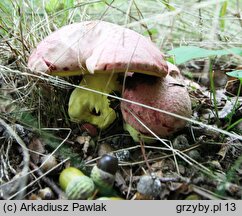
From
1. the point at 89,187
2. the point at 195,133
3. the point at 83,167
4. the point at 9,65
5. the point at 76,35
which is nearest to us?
the point at 89,187

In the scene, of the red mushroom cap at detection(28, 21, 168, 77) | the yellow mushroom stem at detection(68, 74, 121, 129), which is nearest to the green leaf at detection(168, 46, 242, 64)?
the red mushroom cap at detection(28, 21, 168, 77)

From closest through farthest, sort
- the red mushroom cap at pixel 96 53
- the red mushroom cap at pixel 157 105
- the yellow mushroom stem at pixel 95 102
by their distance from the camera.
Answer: the red mushroom cap at pixel 96 53 < the red mushroom cap at pixel 157 105 < the yellow mushroom stem at pixel 95 102

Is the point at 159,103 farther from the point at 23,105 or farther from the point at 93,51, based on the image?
the point at 23,105

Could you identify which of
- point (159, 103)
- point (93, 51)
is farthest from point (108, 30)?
point (159, 103)

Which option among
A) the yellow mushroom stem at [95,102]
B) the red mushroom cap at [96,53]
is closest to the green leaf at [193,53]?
the red mushroom cap at [96,53]

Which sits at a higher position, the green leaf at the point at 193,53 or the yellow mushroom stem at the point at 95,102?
the green leaf at the point at 193,53

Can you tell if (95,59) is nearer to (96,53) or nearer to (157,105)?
(96,53)

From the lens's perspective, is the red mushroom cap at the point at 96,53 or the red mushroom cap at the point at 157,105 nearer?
the red mushroom cap at the point at 96,53

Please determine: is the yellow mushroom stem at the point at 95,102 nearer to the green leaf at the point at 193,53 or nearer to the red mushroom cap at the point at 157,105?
the red mushroom cap at the point at 157,105
